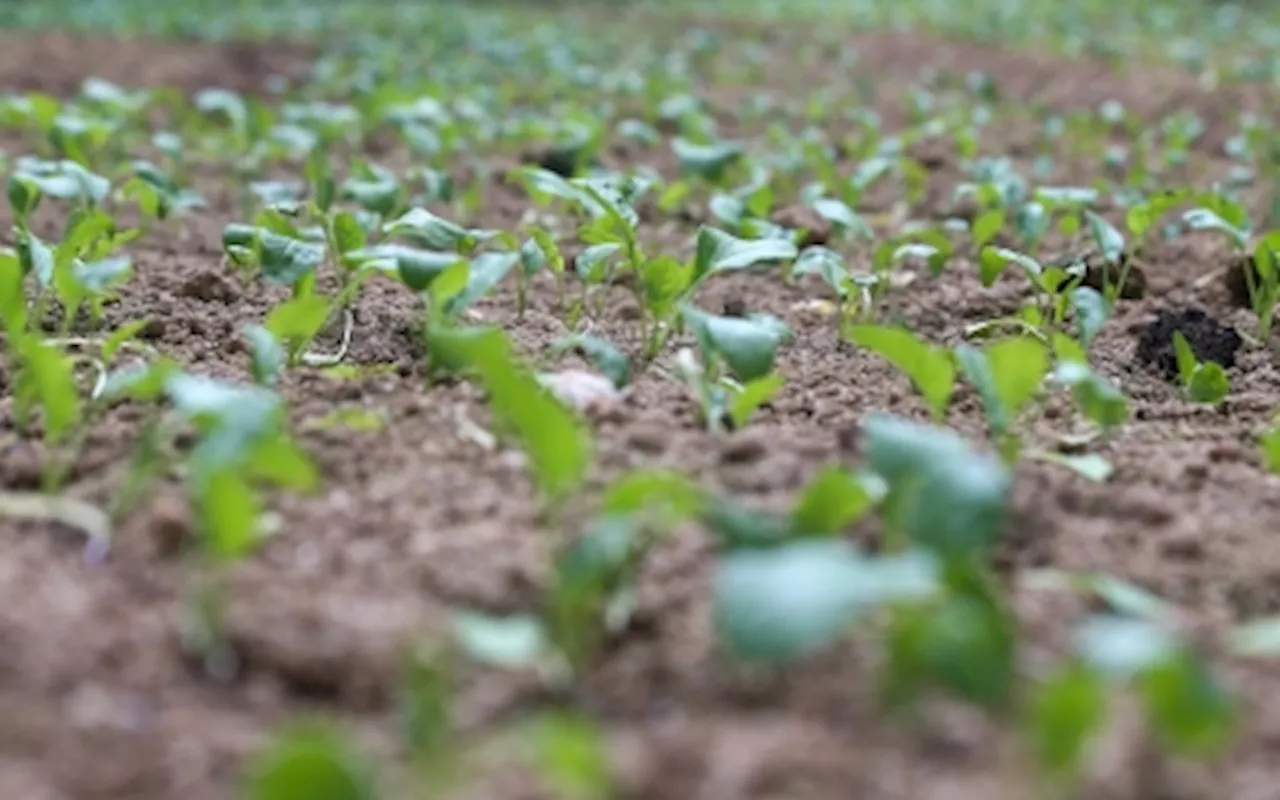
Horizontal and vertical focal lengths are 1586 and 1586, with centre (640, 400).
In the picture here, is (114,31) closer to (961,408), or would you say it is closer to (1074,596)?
(961,408)

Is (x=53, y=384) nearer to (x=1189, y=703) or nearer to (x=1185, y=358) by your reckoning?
(x=1189, y=703)

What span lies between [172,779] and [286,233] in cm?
169

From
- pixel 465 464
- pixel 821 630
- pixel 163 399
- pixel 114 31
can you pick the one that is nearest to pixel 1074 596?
pixel 821 630

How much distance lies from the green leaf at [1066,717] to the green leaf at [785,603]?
15 centimetres

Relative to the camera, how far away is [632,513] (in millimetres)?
1448

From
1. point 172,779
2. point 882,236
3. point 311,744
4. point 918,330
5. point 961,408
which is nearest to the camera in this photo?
point 311,744

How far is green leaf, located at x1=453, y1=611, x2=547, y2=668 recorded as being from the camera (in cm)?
126

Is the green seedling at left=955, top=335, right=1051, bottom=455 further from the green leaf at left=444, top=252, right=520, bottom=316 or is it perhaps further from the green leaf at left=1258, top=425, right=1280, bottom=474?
the green leaf at left=444, top=252, right=520, bottom=316

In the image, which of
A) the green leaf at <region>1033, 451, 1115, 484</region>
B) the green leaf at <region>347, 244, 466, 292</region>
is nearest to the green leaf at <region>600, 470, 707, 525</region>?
the green leaf at <region>1033, 451, 1115, 484</region>

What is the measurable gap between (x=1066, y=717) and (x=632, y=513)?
1.58 feet

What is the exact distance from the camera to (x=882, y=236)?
13.6 feet

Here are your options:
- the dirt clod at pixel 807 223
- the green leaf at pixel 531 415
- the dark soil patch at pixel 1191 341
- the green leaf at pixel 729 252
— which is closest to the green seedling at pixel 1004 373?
the green leaf at pixel 531 415

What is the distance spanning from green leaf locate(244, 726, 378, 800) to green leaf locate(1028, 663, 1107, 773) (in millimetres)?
459

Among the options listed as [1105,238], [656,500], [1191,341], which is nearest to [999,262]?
[1105,238]
